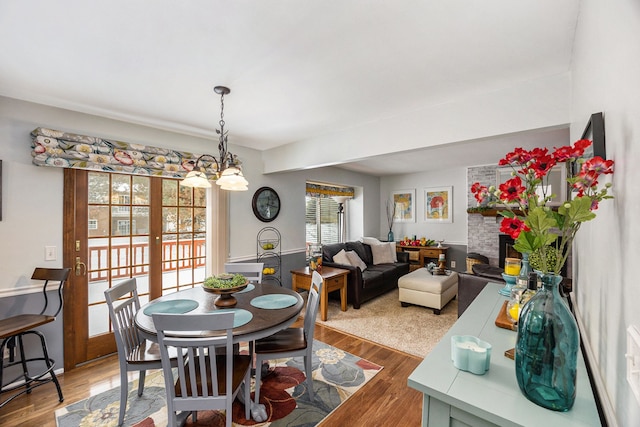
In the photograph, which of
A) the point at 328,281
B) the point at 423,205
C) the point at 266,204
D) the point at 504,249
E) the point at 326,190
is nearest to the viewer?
the point at 328,281

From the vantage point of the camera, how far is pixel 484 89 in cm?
221

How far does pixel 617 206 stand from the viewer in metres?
0.79

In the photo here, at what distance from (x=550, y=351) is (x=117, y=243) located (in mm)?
3519

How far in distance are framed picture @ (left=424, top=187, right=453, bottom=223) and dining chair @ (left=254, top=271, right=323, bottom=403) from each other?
15.6 ft

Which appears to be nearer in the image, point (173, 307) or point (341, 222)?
point (173, 307)

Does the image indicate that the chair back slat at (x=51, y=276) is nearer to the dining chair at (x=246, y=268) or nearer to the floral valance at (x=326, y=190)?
the dining chair at (x=246, y=268)

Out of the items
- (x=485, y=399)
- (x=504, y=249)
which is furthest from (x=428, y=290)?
(x=485, y=399)

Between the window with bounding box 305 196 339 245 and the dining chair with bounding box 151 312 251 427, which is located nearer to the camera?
the dining chair with bounding box 151 312 251 427

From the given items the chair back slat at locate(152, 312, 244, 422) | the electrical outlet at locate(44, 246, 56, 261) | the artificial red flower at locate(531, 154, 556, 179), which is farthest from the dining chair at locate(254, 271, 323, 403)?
the electrical outlet at locate(44, 246, 56, 261)

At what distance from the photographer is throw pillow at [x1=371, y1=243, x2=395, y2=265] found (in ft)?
17.8

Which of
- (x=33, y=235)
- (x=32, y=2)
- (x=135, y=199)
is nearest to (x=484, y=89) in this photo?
(x=32, y=2)

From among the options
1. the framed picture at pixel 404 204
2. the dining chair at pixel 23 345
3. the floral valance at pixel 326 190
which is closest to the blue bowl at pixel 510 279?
the dining chair at pixel 23 345

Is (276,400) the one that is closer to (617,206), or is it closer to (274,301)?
(274,301)

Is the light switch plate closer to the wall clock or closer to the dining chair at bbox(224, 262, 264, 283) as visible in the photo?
the dining chair at bbox(224, 262, 264, 283)
